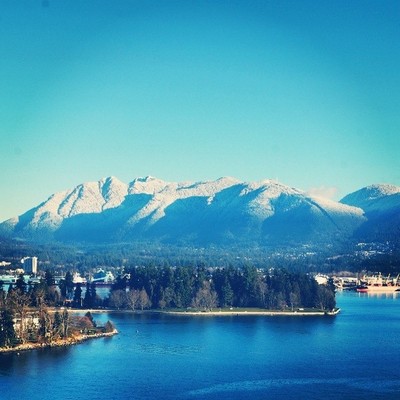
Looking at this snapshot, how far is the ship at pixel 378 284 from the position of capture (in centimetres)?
7862

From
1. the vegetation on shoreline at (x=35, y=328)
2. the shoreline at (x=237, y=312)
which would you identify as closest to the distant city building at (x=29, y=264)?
the shoreline at (x=237, y=312)

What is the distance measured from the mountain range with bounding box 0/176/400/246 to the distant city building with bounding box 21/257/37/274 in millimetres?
55472

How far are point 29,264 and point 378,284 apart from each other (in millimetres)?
39477

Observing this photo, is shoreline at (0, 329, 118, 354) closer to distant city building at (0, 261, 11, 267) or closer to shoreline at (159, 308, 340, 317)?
shoreline at (159, 308, 340, 317)

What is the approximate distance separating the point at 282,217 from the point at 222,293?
99.6 m

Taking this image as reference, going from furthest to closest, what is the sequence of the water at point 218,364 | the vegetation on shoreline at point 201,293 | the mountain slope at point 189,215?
the mountain slope at point 189,215, the vegetation on shoreline at point 201,293, the water at point 218,364

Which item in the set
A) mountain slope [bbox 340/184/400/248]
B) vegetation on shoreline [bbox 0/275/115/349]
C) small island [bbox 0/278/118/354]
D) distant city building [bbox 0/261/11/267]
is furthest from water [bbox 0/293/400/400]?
mountain slope [bbox 340/184/400/248]

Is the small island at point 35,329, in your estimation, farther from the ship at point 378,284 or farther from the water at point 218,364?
the ship at point 378,284

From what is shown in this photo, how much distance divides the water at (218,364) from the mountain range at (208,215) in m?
83.5

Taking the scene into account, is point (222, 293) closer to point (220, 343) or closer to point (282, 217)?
point (220, 343)

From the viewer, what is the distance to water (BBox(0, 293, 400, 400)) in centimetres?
2705

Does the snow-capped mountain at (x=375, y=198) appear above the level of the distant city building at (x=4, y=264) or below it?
above

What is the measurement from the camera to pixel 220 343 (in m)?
37.3

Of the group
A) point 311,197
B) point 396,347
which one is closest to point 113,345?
point 396,347
